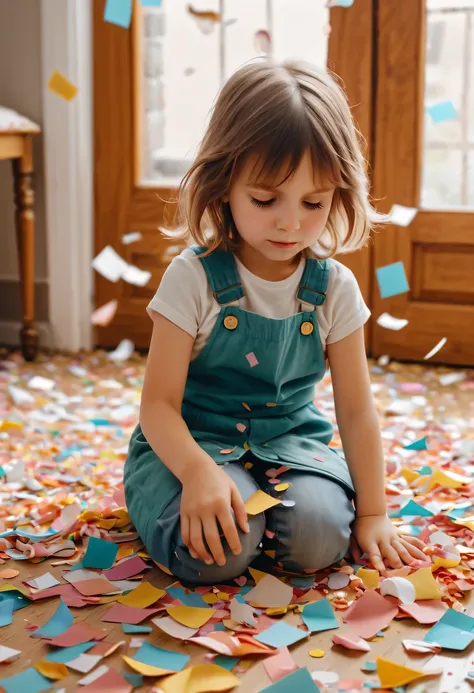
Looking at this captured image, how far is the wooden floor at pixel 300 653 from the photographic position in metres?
0.95

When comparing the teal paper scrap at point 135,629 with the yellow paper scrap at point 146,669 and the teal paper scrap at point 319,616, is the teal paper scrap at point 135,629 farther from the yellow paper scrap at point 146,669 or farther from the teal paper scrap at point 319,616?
the teal paper scrap at point 319,616

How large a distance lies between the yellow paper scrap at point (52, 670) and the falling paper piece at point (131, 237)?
1.61 meters

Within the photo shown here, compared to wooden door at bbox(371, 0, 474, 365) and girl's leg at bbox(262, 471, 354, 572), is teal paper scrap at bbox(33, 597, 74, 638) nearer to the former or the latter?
girl's leg at bbox(262, 471, 354, 572)

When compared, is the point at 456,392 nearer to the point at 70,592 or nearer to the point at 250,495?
the point at 250,495

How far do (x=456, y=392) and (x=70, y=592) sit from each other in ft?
3.96

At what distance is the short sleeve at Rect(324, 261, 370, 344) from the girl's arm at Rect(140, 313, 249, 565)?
0.65 feet

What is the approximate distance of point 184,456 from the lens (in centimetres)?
115

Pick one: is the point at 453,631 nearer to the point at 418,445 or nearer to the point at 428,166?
the point at 418,445

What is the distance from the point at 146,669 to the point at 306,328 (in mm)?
498

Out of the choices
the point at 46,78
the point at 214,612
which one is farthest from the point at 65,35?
the point at 214,612

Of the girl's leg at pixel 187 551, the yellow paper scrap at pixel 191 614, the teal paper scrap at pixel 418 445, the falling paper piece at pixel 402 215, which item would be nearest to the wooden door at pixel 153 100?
the falling paper piece at pixel 402 215

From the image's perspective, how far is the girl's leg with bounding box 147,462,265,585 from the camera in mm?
1140

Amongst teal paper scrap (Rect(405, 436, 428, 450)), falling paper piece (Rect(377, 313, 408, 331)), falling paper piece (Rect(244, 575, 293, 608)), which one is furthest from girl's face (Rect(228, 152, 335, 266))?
falling paper piece (Rect(377, 313, 408, 331))

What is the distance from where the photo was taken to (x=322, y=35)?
2309 millimetres
